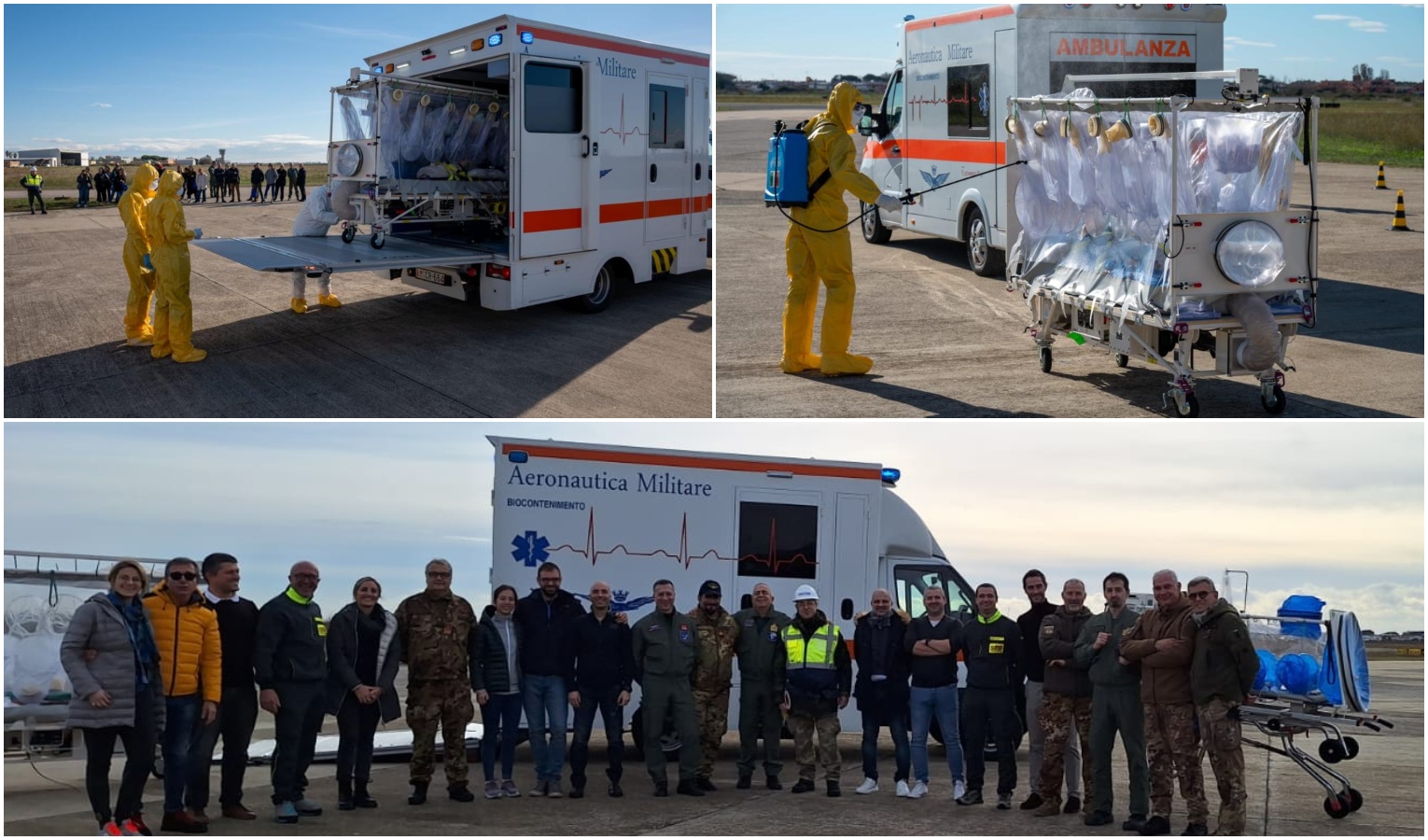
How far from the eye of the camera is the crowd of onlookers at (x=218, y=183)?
113 ft

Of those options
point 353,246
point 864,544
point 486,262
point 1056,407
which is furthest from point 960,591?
point 353,246

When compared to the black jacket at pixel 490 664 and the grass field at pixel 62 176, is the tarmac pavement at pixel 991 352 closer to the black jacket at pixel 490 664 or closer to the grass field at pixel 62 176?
the black jacket at pixel 490 664

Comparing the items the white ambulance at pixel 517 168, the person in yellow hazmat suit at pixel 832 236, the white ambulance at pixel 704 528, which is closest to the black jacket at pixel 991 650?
the white ambulance at pixel 704 528

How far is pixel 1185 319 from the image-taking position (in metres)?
8.62

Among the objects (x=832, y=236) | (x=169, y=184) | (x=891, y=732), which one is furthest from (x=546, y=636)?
(x=169, y=184)

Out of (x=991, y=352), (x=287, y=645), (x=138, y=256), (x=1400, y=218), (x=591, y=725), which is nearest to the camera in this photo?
(x=287, y=645)

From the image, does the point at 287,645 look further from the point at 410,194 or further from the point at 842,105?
the point at 410,194

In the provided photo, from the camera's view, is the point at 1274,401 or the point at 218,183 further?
the point at 218,183

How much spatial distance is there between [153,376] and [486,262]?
10.1 feet

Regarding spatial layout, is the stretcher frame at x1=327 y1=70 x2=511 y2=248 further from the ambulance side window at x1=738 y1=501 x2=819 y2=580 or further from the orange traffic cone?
the orange traffic cone

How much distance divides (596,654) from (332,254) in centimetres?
541

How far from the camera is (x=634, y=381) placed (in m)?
10.6

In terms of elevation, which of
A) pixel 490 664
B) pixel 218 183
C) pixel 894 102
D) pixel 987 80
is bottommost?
pixel 490 664

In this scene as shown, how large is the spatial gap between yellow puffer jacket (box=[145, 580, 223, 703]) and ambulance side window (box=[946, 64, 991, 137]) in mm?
10643
